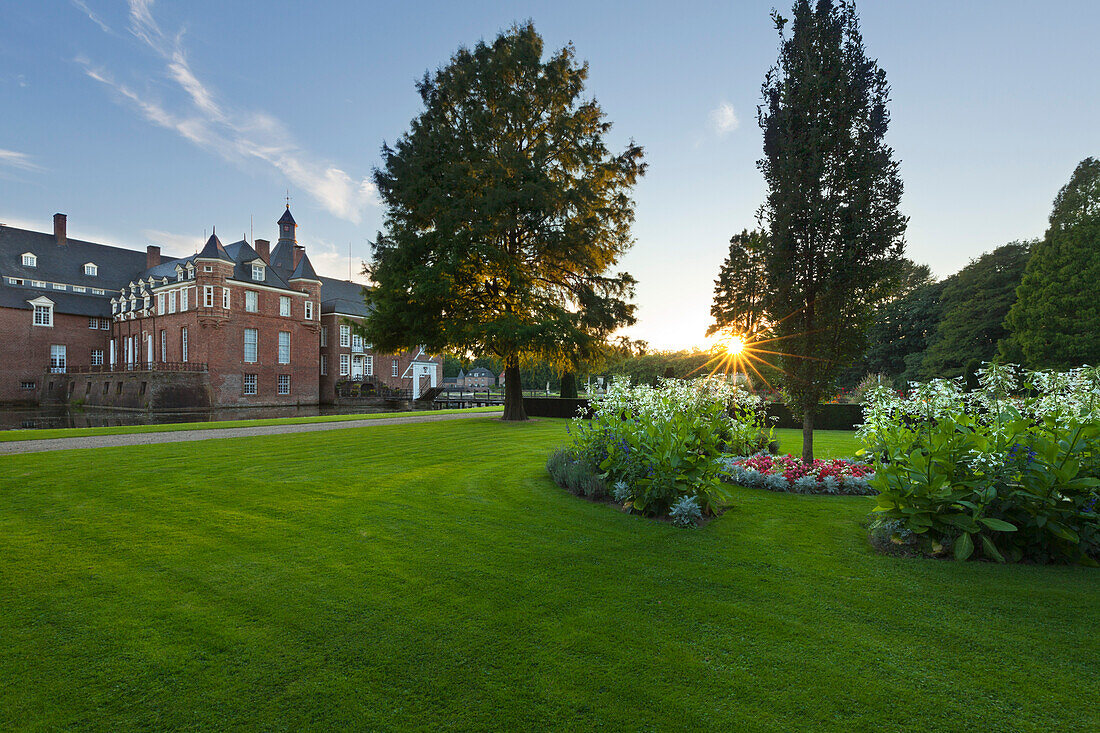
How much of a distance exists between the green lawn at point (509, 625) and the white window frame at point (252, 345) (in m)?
39.8

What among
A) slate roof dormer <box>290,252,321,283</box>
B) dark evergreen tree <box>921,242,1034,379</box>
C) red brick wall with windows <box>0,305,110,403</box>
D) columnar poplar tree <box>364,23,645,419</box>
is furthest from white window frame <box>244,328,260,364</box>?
dark evergreen tree <box>921,242,1034,379</box>

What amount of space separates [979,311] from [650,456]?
148ft

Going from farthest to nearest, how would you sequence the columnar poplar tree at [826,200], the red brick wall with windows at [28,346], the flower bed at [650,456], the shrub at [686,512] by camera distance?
the red brick wall with windows at [28,346] < the columnar poplar tree at [826,200] < the flower bed at [650,456] < the shrub at [686,512]

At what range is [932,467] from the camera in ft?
15.1

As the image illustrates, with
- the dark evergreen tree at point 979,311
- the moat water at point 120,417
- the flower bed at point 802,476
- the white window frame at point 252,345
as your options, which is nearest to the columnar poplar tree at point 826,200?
the flower bed at point 802,476

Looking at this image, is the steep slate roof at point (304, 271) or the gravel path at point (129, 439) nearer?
the gravel path at point (129, 439)

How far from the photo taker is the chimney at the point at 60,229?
46.8 metres

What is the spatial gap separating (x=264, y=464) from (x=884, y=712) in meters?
9.22

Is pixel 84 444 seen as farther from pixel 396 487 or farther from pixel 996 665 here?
pixel 996 665

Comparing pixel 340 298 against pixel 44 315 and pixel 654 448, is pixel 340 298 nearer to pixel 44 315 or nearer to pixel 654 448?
pixel 44 315

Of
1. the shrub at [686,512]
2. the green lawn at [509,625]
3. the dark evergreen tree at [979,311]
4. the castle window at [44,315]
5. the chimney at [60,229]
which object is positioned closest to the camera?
the green lawn at [509,625]

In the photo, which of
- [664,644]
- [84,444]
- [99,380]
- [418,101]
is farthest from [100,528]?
[99,380]

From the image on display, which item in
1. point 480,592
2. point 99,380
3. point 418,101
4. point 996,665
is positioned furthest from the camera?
point 99,380

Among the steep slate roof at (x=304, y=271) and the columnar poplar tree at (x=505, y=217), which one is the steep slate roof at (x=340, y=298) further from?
the columnar poplar tree at (x=505, y=217)
